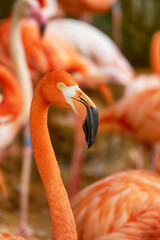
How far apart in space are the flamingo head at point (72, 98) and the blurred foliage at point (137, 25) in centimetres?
467

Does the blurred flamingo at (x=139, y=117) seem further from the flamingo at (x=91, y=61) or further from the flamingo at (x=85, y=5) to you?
the flamingo at (x=85, y=5)

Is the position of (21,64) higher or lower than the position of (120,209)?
higher

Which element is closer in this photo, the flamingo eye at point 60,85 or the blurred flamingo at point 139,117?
the flamingo eye at point 60,85

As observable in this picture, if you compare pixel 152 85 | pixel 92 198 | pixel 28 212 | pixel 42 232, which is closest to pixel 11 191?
pixel 28 212

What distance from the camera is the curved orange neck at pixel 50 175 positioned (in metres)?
1.40

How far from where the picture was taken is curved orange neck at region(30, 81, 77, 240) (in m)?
1.40

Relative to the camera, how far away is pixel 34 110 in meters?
1.42

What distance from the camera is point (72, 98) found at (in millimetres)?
1337

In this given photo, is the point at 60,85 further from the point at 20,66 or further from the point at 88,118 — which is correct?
the point at 20,66

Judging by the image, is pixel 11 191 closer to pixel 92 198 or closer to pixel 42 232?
pixel 42 232

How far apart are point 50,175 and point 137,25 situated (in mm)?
4913

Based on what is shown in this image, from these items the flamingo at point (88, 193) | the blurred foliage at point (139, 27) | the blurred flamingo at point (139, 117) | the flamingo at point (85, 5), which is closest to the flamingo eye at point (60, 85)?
the flamingo at point (88, 193)

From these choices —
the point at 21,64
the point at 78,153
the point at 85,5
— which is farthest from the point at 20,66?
the point at 85,5

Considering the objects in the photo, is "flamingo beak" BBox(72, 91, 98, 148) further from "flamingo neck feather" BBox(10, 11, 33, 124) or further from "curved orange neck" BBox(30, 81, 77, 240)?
"flamingo neck feather" BBox(10, 11, 33, 124)
